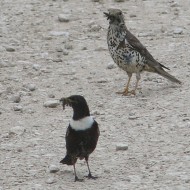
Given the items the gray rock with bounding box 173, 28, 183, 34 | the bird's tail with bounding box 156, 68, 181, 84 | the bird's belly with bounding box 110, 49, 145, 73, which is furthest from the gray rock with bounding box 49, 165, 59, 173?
the gray rock with bounding box 173, 28, 183, 34

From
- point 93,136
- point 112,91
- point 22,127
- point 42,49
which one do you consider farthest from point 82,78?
point 93,136

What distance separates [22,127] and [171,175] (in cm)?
232

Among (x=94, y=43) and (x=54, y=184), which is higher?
(x=54, y=184)

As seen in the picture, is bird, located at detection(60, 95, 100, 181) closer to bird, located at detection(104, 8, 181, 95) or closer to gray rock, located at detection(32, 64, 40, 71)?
bird, located at detection(104, 8, 181, 95)

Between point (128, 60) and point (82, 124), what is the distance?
3755mm

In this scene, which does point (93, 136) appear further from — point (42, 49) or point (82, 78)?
point (42, 49)

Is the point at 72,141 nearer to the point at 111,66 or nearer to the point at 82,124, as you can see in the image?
the point at 82,124

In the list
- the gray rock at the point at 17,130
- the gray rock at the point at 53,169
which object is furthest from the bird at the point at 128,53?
the gray rock at the point at 53,169

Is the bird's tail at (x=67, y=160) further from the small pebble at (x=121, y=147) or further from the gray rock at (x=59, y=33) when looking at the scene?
the gray rock at (x=59, y=33)

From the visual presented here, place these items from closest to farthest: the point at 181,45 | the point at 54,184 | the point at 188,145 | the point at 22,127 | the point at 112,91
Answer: the point at 54,184, the point at 188,145, the point at 22,127, the point at 112,91, the point at 181,45

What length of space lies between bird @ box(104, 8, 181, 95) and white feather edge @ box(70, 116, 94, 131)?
347cm

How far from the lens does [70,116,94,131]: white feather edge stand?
789 cm

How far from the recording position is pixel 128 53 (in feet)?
37.9

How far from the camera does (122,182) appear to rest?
25.9 ft
